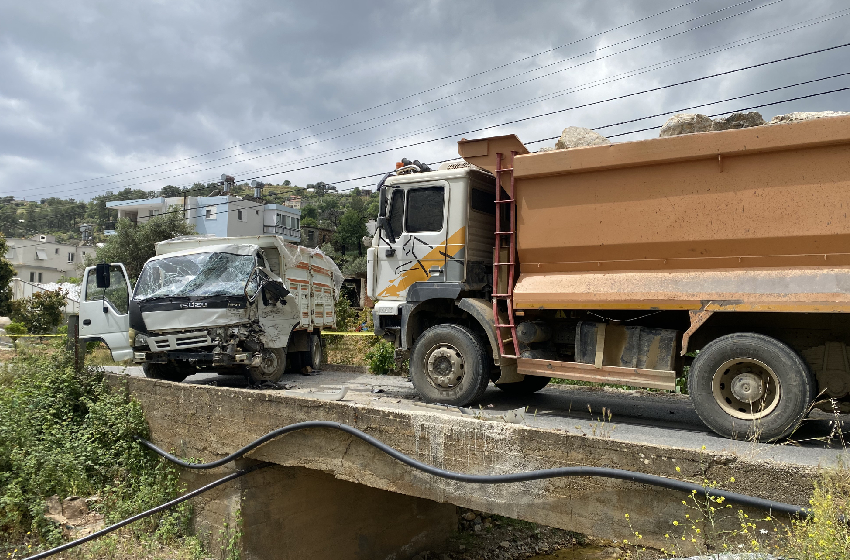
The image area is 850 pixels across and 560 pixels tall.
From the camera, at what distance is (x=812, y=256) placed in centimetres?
479

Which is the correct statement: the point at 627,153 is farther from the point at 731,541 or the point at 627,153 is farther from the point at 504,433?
the point at 731,541

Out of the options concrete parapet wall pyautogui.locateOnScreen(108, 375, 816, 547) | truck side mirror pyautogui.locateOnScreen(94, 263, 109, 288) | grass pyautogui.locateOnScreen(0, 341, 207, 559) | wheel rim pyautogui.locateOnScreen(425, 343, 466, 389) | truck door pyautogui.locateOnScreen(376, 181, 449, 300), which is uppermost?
truck door pyautogui.locateOnScreen(376, 181, 449, 300)

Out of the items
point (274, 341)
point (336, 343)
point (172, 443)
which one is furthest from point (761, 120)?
point (336, 343)

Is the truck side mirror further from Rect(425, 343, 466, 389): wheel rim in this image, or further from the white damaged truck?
Rect(425, 343, 466, 389): wheel rim

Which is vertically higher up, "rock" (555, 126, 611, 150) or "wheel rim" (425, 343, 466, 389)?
"rock" (555, 126, 611, 150)

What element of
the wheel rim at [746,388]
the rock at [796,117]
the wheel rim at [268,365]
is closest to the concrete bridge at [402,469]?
the wheel rim at [746,388]

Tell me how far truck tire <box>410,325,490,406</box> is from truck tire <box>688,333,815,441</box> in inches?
87.2

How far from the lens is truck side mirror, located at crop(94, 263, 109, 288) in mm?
9758

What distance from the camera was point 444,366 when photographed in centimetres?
662

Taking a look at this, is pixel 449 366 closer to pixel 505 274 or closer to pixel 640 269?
pixel 505 274

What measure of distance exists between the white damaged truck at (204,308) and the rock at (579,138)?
5.39 m

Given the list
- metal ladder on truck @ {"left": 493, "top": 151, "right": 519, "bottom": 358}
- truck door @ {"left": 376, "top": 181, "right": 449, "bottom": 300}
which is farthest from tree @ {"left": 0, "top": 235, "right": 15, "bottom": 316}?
metal ladder on truck @ {"left": 493, "top": 151, "right": 519, "bottom": 358}

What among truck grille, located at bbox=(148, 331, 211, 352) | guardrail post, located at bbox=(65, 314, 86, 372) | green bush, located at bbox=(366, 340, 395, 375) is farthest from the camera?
green bush, located at bbox=(366, 340, 395, 375)

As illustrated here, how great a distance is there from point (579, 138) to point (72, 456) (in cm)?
869
